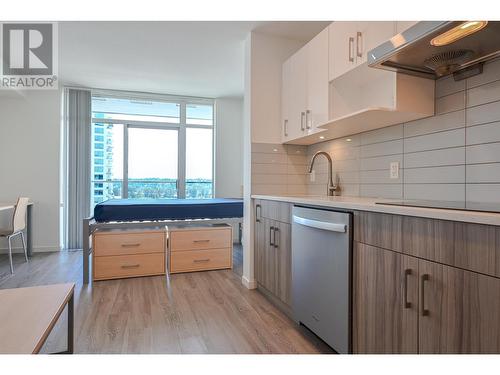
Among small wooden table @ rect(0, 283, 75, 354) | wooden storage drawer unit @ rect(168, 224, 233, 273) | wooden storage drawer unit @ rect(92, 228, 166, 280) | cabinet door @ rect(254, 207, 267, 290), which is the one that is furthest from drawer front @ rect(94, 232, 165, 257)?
small wooden table @ rect(0, 283, 75, 354)

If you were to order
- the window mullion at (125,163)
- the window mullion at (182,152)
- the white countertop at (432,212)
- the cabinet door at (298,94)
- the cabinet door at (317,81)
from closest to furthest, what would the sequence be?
the white countertop at (432,212), the cabinet door at (317,81), the cabinet door at (298,94), the window mullion at (125,163), the window mullion at (182,152)

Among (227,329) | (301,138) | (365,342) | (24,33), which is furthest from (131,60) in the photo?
(365,342)

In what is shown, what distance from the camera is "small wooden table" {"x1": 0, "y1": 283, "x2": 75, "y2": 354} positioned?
0.82m

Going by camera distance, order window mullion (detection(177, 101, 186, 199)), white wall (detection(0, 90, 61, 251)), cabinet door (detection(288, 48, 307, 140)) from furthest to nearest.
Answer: window mullion (detection(177, 101, 186, 199)) < white wall (detection(0, 90, 61, 251)) < cabinet door (detection(288, 48, 307, 140))

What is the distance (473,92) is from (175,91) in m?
3.97

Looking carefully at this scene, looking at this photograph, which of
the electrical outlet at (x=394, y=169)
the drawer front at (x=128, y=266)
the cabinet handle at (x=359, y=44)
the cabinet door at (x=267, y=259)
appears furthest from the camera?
the drawer front at (x=128, y=266)

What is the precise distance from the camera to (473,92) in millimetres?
1457

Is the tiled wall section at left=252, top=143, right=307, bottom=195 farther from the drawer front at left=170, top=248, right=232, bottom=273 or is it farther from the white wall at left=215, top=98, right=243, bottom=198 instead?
the white wall at left=215, top=98, right=243, bottom=198

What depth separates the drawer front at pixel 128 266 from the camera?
9.45ft

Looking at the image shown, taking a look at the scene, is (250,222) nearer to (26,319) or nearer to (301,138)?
(301,138)

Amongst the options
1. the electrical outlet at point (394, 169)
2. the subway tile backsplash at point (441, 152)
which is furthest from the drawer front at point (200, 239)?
the electrical outlet at point (394, 169)

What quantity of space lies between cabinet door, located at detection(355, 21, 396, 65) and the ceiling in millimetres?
944

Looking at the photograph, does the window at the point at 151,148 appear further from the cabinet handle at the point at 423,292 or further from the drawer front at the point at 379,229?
the cabinet handle at the point at 423,292

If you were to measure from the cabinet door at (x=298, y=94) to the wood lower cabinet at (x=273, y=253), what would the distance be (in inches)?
28.2
